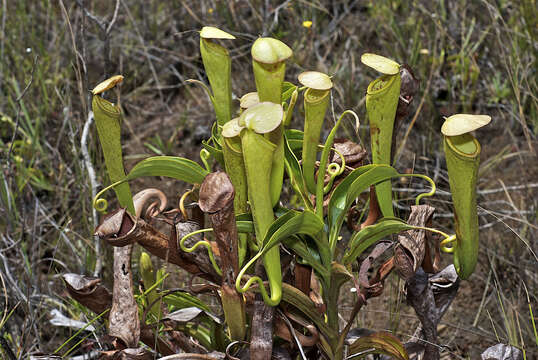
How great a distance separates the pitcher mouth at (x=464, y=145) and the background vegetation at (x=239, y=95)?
3.04ft

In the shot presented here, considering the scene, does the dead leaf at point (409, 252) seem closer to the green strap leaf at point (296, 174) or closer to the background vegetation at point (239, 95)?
the green strap leaf at point (296, 174)

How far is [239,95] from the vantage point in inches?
92.4

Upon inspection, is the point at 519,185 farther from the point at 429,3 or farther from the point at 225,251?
the point at 225,251

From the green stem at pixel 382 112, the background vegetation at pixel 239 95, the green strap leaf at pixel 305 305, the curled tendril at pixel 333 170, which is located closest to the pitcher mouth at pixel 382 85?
the green stem at pixel 382 112

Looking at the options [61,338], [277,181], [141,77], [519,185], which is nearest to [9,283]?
[61,338]

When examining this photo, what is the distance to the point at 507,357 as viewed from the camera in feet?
3.31

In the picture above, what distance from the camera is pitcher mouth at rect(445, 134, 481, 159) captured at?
0.82 metres

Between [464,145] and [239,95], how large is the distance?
1.60 m

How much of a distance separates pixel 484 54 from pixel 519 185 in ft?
2.41

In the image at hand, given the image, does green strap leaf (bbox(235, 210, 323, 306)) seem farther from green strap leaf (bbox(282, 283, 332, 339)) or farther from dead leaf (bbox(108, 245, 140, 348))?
dead leaf (bbox(108, 245, 140, 348))

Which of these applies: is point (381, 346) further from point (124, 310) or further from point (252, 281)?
point (124, 310)

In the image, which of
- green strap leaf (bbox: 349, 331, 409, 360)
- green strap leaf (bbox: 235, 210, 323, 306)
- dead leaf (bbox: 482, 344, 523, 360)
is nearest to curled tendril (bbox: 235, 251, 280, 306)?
green strap leaf (bbox: 235, 210, 323, 306)

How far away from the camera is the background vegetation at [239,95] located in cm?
176

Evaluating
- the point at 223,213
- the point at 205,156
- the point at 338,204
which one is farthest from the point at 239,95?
the point at 223,213
